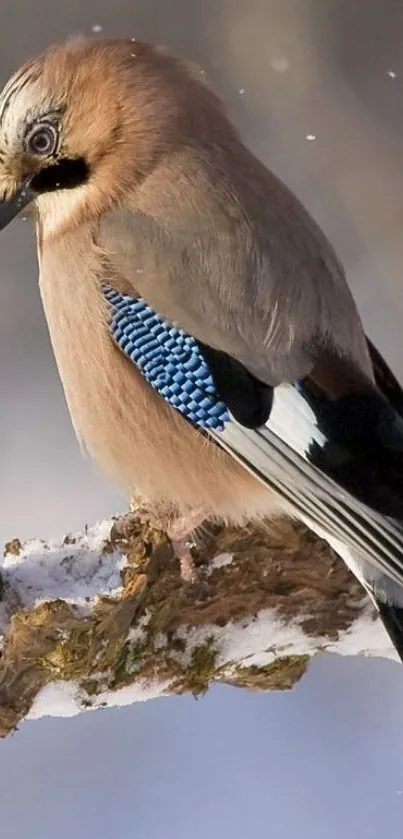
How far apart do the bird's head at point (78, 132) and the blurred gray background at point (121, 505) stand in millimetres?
416

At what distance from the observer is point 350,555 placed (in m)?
0.95

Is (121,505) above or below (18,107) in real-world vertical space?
below

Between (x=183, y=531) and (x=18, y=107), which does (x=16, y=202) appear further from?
(x=183, y=531)

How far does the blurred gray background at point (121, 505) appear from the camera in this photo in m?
1.44

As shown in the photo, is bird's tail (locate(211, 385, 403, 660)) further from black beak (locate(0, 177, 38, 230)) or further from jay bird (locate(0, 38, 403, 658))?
black beak (locate(0, 177, 38, 230))

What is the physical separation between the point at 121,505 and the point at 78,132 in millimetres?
636

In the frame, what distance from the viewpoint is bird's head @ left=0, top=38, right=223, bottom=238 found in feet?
3.22

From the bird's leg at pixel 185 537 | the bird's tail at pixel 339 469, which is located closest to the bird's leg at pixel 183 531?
Result: the bird's leg at pixel 185 537

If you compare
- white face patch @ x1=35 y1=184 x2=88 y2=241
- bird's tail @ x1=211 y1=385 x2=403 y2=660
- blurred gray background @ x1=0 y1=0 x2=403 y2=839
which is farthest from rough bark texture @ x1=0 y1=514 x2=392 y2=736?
blurred gray background @ x1=0 y1=0 x2=403 y2=839

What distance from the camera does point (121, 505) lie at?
4.92 ft

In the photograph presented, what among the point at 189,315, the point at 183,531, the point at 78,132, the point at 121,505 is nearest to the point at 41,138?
the point at 78,132

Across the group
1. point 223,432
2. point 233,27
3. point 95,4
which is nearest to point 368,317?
point 233,27

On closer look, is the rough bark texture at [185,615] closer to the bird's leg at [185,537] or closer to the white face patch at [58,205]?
the bird's leg at [185,537]

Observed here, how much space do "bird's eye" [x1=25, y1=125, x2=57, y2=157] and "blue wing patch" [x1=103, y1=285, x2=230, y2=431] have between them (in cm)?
15
